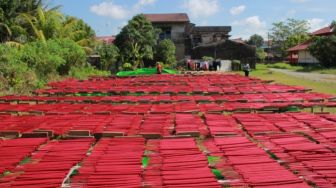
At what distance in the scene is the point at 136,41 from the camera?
28.7m

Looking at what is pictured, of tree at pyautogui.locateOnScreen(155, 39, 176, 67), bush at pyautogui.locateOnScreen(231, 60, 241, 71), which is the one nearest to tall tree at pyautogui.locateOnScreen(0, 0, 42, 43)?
tree at pyautogui.locateOnScreen(155, 39, 176, 67)

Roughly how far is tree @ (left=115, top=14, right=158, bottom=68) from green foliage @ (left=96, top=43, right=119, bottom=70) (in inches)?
49.9

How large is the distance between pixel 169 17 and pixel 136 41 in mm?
7966

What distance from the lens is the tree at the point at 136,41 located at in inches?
1125

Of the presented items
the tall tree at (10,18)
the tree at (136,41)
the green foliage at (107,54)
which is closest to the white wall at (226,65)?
the tree at (136,41)

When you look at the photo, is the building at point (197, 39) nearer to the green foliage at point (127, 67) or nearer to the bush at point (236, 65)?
the bush at point (236, 65)

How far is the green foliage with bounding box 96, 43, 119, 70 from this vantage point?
26469 mm

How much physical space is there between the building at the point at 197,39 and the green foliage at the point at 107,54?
8.11 metres

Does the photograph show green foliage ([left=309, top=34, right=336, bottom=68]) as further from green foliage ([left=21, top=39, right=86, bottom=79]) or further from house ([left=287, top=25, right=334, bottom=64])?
green foliage ([left=21, top=39, right=86, bottom=79])

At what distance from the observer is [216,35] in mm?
35875

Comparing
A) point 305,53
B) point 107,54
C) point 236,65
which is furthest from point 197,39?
point 107,54

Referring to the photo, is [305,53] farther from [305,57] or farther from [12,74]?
[12,74]

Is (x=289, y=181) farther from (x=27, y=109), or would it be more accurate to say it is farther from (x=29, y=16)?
(x=29, y=16)

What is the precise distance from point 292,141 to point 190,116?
2.93 metres
